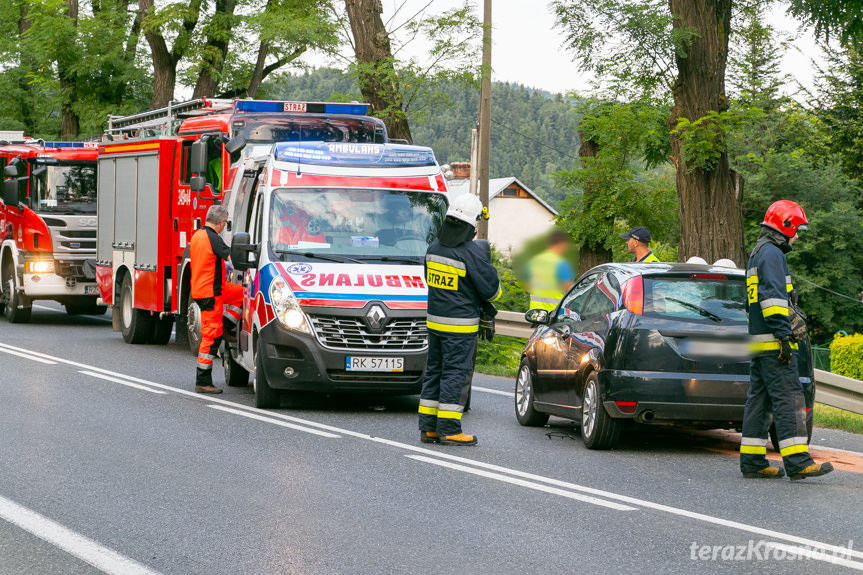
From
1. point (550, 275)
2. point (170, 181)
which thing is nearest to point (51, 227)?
point (170, 181)

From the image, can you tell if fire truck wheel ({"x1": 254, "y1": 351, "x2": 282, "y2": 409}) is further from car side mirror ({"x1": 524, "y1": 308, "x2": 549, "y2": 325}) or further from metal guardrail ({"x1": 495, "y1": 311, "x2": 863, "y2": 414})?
metal guardrail ({"x1": 495, "y1": 311, "x2": 863, "y2": 414})

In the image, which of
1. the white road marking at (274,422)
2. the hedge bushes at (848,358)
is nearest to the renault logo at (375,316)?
the white road marking at (274,422)

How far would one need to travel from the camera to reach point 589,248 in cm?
2727

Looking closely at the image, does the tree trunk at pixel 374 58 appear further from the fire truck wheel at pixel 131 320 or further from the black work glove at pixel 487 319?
the black work glove at pixel 487 319

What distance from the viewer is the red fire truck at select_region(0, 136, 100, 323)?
71.8 ft

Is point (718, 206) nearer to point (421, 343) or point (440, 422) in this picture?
point (421, 343)

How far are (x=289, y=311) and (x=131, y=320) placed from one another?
8.13 meters

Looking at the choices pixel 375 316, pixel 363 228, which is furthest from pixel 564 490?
pixel 363 228

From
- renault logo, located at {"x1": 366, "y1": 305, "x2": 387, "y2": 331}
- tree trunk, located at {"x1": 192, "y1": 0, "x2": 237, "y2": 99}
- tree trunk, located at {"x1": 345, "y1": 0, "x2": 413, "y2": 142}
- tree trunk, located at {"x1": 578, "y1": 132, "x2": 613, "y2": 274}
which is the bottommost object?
renault logo, located at {"x1": 366, "y1": 305, "x2": 387, "y2": 331}

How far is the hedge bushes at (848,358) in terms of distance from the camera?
85.7 ft

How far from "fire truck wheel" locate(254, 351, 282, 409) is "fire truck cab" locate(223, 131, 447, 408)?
13 millimetres

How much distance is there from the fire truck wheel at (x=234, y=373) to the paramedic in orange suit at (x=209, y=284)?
2.17 ft

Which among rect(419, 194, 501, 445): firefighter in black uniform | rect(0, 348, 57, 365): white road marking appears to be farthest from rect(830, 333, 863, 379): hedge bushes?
rect(419, 194, 501, 445): firefighter in black uniform

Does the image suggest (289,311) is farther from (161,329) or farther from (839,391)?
(161,329)
